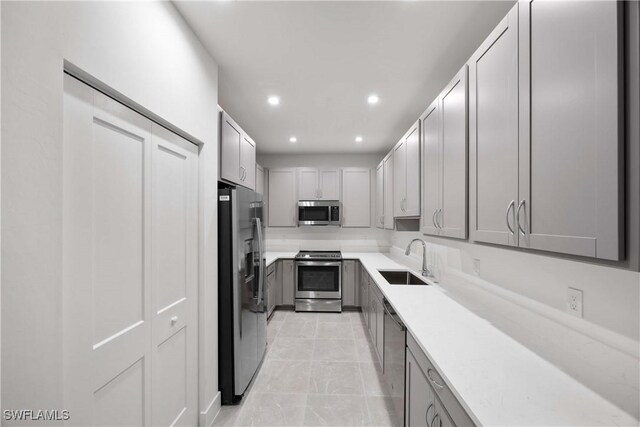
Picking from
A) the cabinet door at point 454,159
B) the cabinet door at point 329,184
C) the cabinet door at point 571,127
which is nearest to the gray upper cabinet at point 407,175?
the cabinet door at point 454,159

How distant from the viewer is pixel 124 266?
121 centimetres

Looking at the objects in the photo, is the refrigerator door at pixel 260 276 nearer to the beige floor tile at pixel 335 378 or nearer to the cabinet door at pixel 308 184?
the beige floor tile at pixel 335 378

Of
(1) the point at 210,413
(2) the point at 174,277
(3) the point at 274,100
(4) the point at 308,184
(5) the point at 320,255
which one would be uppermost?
(3) the point at 274,100

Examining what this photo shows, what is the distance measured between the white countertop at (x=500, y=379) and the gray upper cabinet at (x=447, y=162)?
20.8 inches

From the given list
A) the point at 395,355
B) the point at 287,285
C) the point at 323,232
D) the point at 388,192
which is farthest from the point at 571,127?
the point at 323,232

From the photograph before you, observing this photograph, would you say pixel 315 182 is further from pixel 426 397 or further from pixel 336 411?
pixel 426 397

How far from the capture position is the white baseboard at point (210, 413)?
71.5 inches

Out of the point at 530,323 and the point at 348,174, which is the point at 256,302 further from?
the point at 348,174

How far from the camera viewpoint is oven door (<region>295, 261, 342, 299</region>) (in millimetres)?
4184

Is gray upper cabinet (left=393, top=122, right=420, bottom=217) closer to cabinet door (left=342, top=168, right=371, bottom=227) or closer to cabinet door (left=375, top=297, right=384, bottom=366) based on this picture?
cabinet door (left=375, top=297, right=384, bottom=366)

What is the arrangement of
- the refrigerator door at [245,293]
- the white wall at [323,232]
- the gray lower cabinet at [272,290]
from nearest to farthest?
the refrigerator door at [245,293]
the gray lower cabinet at [272,290]
the white wall at [323,232]

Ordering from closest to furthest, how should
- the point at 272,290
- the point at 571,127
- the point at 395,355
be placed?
the point at 571,127 < the point at 395,355 < the point at 272,290

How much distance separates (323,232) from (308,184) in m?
0.94

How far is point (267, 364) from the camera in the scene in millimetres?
2674
